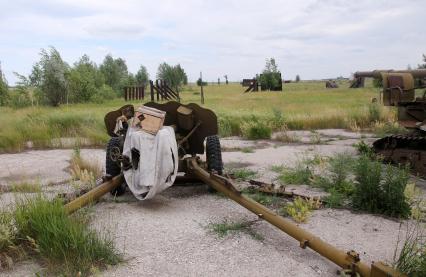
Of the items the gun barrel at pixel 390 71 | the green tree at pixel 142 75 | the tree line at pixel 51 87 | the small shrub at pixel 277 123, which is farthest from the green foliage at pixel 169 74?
the gun barrel at pixel 390 71

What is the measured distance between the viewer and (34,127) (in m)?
11.5

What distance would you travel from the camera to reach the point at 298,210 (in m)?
5.11

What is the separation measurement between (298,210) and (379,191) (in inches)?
37.2

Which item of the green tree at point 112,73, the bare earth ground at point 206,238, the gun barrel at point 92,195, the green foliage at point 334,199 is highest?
the green tree at point 112,73

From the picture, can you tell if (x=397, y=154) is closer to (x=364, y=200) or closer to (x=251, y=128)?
(x=364, y=200)

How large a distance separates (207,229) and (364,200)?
75.1 inches

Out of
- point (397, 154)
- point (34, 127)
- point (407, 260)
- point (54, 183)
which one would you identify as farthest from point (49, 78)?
point (407, 260)

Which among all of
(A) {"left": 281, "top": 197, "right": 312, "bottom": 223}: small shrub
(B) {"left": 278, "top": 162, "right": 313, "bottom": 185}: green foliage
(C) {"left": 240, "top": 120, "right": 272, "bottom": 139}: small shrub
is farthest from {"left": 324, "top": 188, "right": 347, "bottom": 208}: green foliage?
(C) {"left": 240, "top": 120, "right": 272, "bottom": 139}: small shrub

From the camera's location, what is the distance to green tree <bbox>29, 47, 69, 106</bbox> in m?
24.2

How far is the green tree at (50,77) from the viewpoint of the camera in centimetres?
2419

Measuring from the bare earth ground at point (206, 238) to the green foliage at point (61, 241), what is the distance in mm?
149

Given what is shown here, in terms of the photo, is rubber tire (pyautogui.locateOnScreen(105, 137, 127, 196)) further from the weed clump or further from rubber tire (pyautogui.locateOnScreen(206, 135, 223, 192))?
the weed clump

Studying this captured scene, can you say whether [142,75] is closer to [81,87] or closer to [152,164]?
[81,87]

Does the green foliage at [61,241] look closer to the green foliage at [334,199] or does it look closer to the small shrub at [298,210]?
the small shrub at [298,210]
